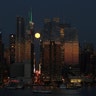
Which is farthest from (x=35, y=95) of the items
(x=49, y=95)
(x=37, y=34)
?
(x=37, y=34)

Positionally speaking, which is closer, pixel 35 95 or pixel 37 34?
pixel 37 34

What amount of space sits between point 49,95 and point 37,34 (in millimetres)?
65219

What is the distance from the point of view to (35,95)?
149m

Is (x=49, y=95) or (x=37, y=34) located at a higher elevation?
(x=37, y=34)

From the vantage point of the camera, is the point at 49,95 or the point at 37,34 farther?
the point at 49,95

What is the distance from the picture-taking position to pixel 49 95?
146 metres

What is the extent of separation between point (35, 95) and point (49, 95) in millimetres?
5067

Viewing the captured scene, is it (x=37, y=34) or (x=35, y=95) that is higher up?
(x=37, y=34)

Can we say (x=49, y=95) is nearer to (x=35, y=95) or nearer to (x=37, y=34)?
(x=35, y=95)

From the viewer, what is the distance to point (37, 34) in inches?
3214
